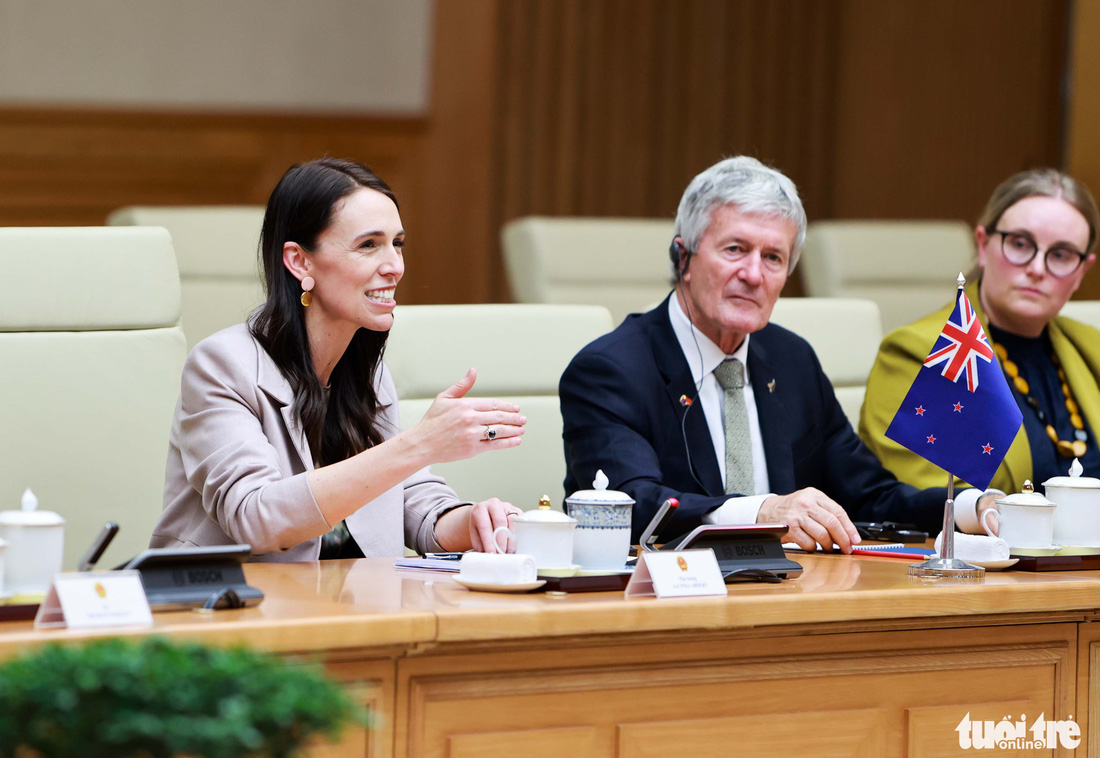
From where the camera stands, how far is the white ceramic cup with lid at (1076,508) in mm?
1890

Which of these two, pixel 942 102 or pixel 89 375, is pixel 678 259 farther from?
pixel 942 102

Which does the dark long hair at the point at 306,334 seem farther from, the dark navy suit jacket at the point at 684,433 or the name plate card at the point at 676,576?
the name plate card at the point at 676,576

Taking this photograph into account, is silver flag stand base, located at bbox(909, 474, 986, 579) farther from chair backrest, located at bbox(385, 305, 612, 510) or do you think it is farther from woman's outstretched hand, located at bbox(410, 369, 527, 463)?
chair backrest, located at bbox(385, 305, 612, 510)

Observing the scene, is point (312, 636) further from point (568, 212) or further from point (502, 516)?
point (568, 212)

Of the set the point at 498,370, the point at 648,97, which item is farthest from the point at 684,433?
the point at 648,97

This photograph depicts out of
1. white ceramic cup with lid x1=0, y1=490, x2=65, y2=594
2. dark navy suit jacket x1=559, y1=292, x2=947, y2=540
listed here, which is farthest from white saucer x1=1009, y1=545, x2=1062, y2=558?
white ceramic cup with lid x1=0, y1=490, x2=65, y2=594

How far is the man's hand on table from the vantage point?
1930 mm

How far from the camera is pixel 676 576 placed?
59.5 inches

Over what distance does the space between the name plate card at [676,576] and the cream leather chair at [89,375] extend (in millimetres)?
1051

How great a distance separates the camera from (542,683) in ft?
4.71

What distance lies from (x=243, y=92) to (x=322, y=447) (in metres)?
3.11

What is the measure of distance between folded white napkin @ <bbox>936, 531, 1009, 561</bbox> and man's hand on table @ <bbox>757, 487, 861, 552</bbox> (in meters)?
0.15

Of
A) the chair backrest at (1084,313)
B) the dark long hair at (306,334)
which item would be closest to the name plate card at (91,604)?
the dark long hair at (306,334)

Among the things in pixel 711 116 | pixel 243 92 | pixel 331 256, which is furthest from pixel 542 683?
pixel 711 116
